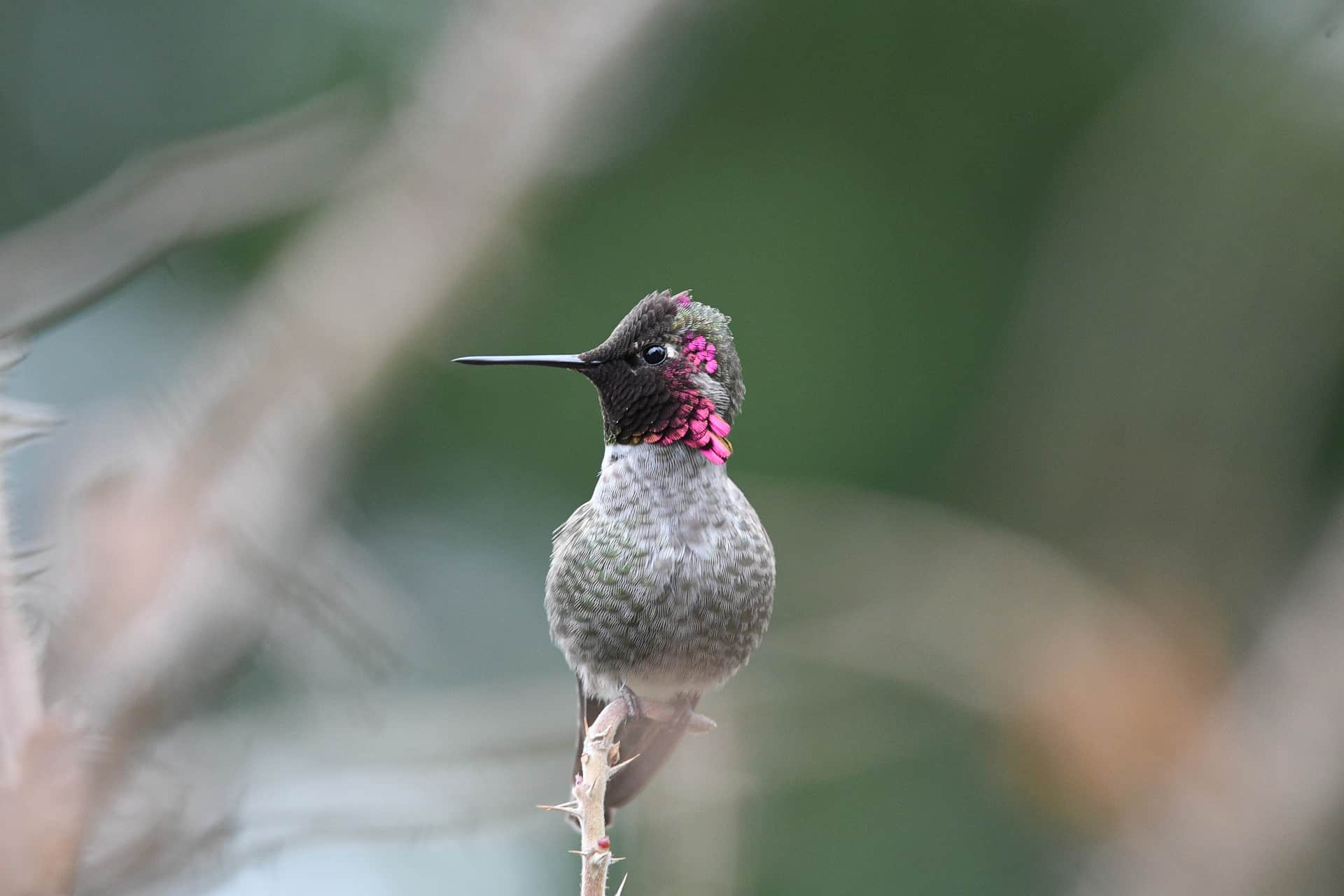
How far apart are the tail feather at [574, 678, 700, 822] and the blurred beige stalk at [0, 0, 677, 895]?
19.7 inches

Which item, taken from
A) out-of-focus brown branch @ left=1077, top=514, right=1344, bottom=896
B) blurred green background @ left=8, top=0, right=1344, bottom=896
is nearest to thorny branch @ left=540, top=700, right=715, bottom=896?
blurred green background @ left=8, top=0, right=1344, bottom=896

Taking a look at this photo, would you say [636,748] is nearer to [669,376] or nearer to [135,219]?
[669,376]

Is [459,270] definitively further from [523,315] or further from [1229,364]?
[1229,364]

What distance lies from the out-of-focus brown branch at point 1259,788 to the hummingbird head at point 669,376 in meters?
4.97

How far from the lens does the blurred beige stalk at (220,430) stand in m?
1.31

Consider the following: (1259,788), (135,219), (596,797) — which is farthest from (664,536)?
(1259,788)

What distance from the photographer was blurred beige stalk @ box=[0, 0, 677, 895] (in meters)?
1.31

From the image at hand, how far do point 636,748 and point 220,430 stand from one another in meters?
1.06

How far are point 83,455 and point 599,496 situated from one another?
1130 millimetres

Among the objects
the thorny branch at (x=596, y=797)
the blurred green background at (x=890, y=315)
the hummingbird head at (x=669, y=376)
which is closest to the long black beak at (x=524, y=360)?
the hummingbird head at (x=669, y=376)

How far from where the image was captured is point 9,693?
106 cm

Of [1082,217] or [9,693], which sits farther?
[1082,217]

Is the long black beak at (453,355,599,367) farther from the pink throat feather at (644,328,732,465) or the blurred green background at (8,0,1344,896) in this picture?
the blurred green background at (8,0,1344,896)

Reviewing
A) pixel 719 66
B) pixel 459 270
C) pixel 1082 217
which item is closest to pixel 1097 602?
pixel 1082 217
